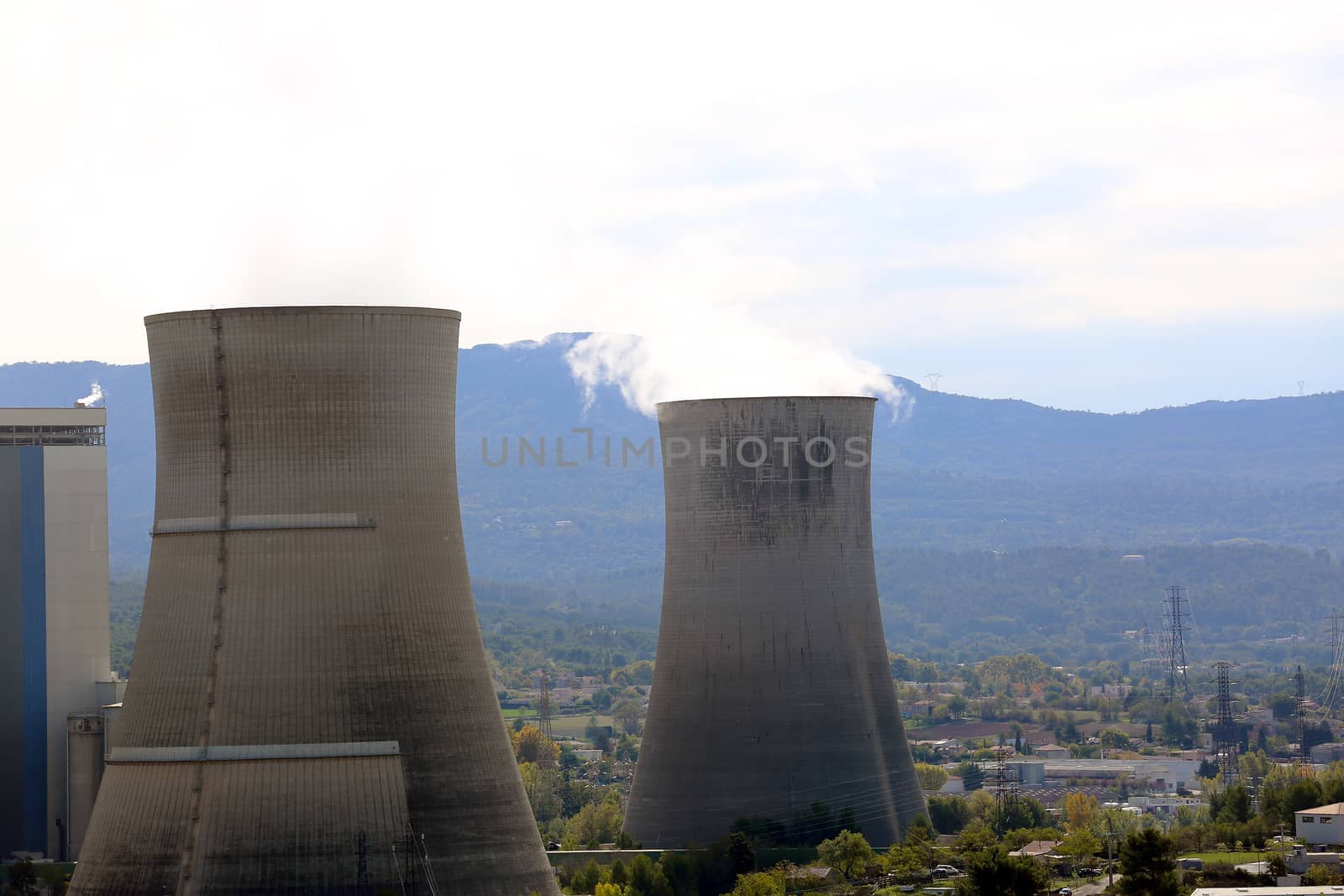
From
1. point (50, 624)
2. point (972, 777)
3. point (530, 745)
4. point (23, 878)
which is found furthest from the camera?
point (530, 745)

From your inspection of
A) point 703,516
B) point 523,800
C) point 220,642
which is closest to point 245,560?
point 220,642

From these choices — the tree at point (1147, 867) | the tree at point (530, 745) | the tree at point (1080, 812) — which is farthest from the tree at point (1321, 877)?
the tree at point (530, 745)

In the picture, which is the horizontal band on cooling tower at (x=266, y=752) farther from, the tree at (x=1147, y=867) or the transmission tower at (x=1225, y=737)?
the transmission tower at (x=1225, y=737)

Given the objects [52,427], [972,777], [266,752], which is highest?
[52,427]

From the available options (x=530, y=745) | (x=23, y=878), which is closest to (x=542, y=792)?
(x=530, y=745)

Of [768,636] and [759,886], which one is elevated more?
[768,636]

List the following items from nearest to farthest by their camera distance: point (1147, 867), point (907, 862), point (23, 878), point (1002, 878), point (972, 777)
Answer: point (1002, 878)
point (1147, 867)
point (23, 878)
point (907, 862)
point (972, 777)

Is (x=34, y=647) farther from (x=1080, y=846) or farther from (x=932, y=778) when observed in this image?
(x=932, y=778)
